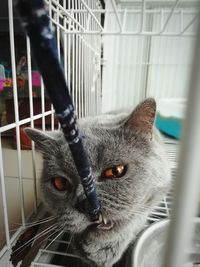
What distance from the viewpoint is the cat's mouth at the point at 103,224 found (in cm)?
49

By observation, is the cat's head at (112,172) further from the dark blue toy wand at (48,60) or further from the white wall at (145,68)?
the white wall at (145,68)

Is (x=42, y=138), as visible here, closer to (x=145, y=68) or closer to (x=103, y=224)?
(x=103, y=224)

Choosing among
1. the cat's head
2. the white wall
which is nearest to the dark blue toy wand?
the cat's head

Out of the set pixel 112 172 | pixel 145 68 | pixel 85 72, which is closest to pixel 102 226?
pixel 112 172

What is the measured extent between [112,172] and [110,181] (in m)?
0.02

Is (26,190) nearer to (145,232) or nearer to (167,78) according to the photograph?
(145,232)

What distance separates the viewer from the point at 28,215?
710mm

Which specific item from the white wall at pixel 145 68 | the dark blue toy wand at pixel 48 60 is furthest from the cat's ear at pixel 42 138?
the white wall at pixel 145 68

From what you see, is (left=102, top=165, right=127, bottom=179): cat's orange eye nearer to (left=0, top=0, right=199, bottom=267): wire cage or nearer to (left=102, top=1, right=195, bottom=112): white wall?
(left=0, top=0, right=199, bottom=267): wire cage

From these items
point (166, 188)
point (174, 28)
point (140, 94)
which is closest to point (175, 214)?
point (166, 188)

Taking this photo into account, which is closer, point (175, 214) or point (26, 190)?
point (175, 214)

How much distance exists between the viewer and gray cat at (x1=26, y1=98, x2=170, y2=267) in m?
0.50

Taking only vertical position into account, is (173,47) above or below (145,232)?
above

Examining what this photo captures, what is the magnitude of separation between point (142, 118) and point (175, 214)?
436 millimetres
